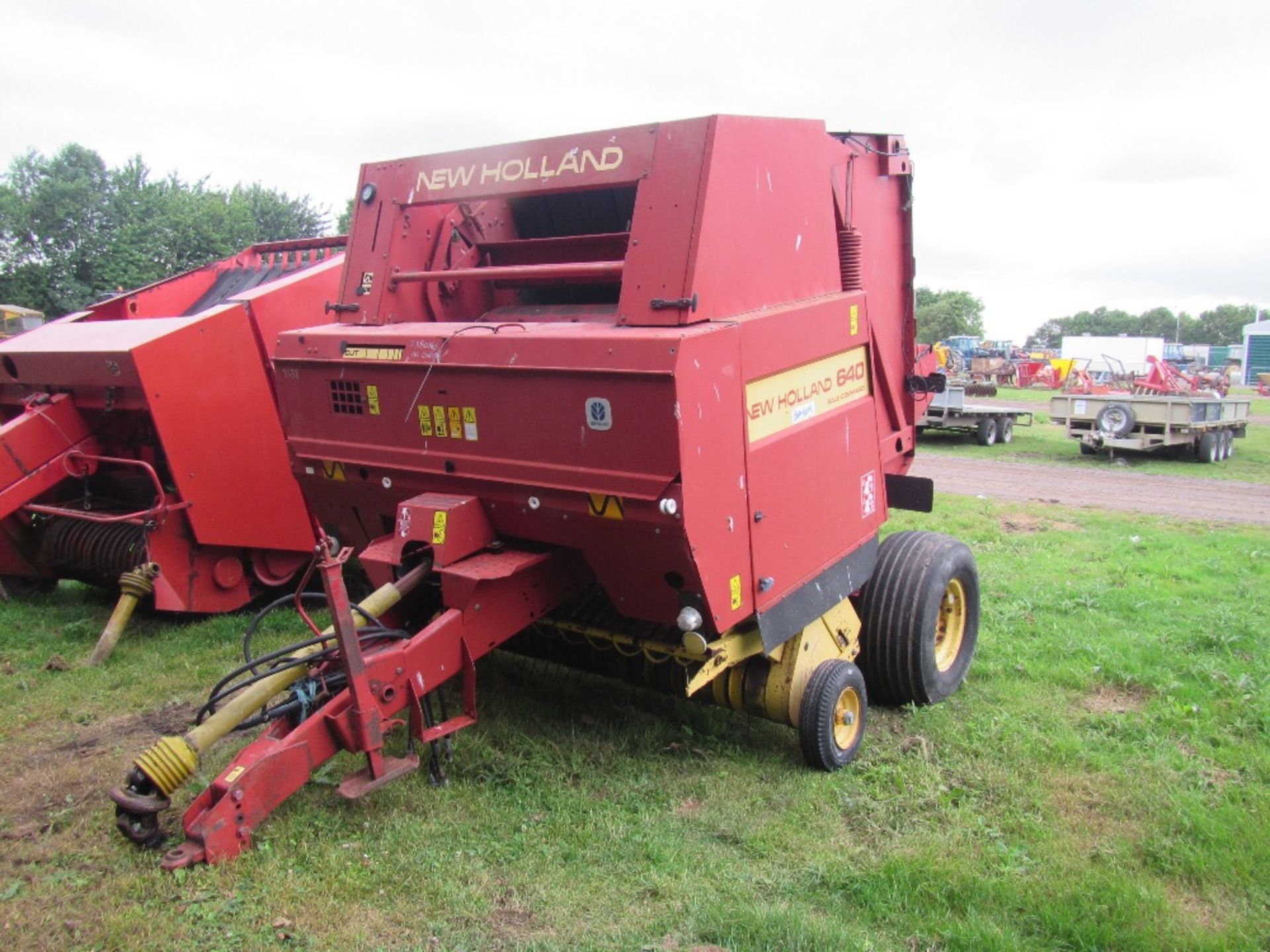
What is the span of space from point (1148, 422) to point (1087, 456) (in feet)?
3.55

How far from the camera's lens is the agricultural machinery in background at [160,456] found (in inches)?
215

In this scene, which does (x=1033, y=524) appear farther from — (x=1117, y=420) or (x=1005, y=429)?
(x=1005, y=429)

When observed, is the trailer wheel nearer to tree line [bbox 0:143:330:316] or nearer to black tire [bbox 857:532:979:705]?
black tire [bbox 857:532:979:705]

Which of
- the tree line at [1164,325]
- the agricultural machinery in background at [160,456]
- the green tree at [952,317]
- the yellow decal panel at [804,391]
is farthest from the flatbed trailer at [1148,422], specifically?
the tree line at [1164,325]

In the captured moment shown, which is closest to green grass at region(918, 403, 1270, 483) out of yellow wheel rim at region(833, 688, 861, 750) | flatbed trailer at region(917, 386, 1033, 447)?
flatbed trailer at region(917, 386, 1033, 447)

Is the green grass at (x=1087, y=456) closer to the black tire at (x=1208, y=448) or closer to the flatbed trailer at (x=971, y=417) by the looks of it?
the black tire at (x=1208, y=448)

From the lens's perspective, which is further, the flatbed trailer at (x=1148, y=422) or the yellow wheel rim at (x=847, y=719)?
the flatbed trailer at (x=1148, y=422)

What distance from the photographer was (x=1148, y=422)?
14.9 metres

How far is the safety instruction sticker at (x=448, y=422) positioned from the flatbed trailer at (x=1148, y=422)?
45.0ft

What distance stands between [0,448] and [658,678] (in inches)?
159

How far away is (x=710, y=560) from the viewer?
332 centimetres

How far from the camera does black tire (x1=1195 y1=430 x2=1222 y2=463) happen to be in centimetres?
1507

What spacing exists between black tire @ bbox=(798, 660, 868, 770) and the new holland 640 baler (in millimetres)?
13

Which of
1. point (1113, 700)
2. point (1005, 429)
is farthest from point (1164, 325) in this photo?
point (1113, 700)
